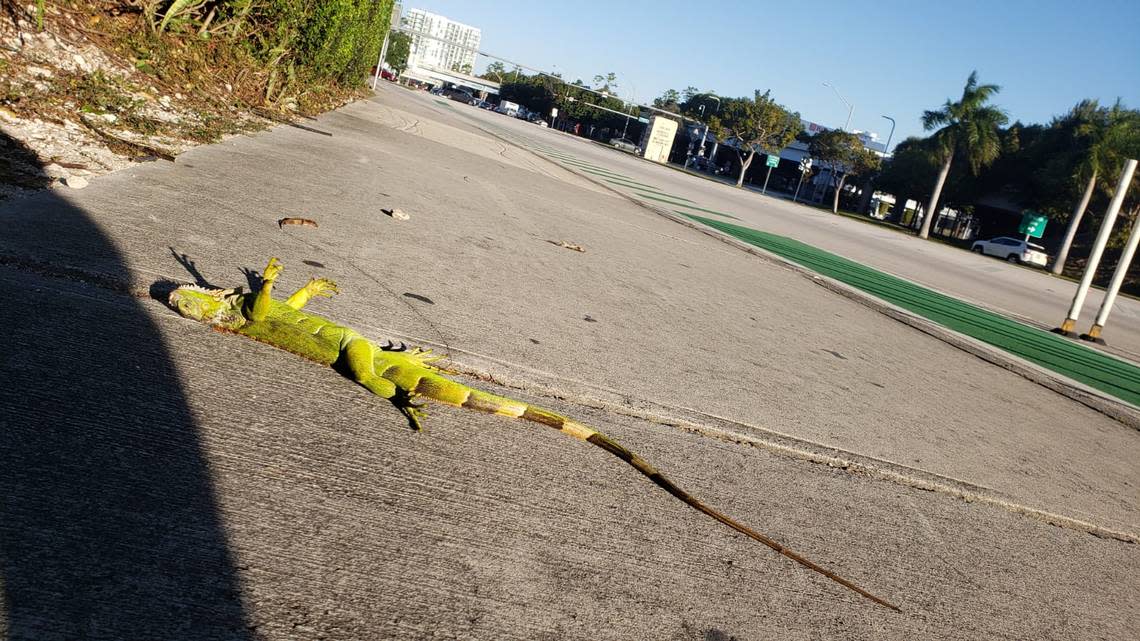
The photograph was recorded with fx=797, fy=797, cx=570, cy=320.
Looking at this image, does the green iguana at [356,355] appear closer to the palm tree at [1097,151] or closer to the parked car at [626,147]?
the palm tree at [1097,151]

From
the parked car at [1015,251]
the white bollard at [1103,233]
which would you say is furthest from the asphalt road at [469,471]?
the parked car at [1015,251]

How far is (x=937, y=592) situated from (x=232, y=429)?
7.92 ft

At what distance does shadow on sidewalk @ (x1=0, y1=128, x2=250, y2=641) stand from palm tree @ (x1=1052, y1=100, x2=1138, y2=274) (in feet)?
169

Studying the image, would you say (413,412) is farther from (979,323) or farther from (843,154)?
(843,154)

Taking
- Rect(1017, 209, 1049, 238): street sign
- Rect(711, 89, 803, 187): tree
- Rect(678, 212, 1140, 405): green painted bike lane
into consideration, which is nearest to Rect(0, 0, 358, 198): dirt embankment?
Rect(678, 212, 1140, 405): green painted bike lane

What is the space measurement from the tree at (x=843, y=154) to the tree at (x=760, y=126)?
17.3 ft

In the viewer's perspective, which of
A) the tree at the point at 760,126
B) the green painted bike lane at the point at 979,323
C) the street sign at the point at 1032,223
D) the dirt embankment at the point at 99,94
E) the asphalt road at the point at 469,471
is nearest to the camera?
the asphalt road at the point at 469,471

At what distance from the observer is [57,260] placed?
134 inches

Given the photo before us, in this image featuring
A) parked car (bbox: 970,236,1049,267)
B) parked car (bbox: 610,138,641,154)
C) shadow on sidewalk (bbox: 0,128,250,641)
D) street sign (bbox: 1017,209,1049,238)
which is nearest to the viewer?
shadow on sidewalk (bbox: 0,128,250,641)

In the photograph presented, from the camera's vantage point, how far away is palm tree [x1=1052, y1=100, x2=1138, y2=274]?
46531 mm

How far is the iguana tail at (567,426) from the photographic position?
2.75 m

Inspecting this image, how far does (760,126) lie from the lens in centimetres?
6981

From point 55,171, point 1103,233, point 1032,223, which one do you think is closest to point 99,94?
point 55,171

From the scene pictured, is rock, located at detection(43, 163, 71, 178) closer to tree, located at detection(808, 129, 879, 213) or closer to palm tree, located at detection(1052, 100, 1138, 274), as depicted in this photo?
palm tree, located at detection(1052, 100, 1138, 274)
